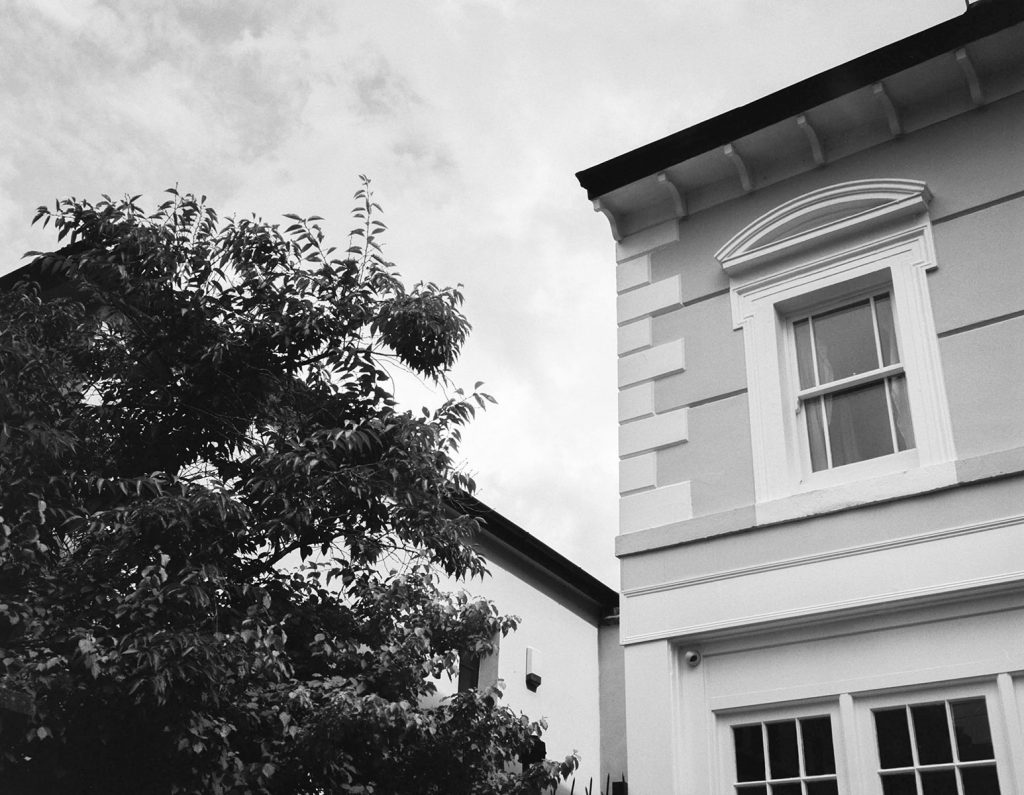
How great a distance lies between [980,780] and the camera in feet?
19.0

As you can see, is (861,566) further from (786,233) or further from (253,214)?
(253,214)

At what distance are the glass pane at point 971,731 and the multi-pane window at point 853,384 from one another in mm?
1630

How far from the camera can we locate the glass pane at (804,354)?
7.54m

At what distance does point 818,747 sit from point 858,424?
6.92 ft

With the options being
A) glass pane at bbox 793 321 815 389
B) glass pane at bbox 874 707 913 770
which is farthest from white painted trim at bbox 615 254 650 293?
glass pane at bbox 874 707 913 770

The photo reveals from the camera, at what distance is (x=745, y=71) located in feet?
31.4

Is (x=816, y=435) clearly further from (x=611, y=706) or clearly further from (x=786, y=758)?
(x=611, y=706)

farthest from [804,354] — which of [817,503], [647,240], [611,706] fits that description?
[611,706]

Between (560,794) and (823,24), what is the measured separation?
9.98 meters

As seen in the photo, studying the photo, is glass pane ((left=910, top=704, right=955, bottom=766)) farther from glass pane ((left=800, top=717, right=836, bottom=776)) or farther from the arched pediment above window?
the arched pediment above window

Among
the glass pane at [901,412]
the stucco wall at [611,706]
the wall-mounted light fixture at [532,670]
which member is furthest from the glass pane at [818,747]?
the stucco wall at [611,706]

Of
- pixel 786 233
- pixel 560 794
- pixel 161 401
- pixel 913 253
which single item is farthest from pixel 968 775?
pixel 560 794

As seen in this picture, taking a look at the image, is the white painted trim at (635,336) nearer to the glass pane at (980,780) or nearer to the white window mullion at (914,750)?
the white window mullion at (914,750)

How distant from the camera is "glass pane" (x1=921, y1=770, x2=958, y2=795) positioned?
5.88 m
